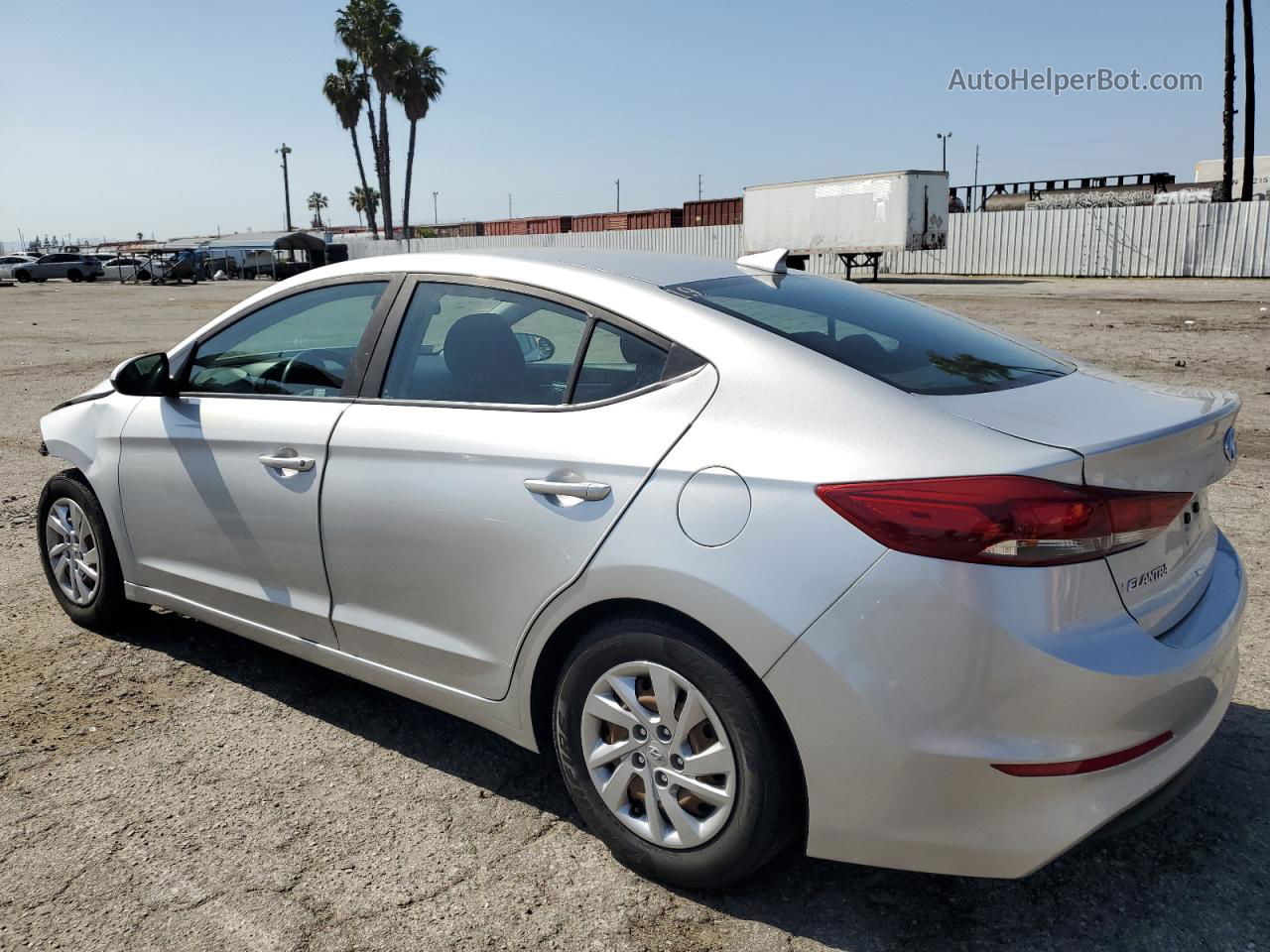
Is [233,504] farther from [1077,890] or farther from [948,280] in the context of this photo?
[948,280]

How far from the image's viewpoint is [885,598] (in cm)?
214

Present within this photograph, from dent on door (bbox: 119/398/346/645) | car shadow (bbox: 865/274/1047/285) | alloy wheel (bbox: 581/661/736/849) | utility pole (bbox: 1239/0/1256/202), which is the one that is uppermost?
utility pole (bbox: 1239/0/1256/202)

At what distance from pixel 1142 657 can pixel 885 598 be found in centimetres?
58

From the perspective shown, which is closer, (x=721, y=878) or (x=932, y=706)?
(x=932, y=706)

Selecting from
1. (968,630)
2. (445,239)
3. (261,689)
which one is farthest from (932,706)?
(445,239)

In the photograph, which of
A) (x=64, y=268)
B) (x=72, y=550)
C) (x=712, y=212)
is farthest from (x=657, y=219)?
(x=72, y=550)

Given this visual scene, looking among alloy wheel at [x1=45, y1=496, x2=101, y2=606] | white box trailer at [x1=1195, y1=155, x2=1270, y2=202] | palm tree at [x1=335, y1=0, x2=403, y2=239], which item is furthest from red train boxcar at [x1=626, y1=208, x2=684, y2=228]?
alloy wheel at [x1=45, y1=496, x2=101, y2=606]

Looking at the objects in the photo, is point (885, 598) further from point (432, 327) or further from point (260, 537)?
point (260, 537)

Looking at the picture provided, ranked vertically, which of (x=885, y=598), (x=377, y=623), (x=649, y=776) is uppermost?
(x=885, y=598)

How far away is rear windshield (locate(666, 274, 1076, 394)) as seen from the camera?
262 cm

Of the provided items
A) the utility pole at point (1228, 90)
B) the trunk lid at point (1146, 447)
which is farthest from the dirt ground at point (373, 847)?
the utility pole at point (1228, 90)

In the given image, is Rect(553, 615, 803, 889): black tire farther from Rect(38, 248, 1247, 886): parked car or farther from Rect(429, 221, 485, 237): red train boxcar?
Rect(429, 221, 485, 237): red train boxcar

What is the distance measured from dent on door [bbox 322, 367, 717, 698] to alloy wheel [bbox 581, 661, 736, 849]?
12.1 inches

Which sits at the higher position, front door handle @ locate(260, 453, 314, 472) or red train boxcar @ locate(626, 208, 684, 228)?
red train boxcar @ locate(626, 208, 684, 228)
